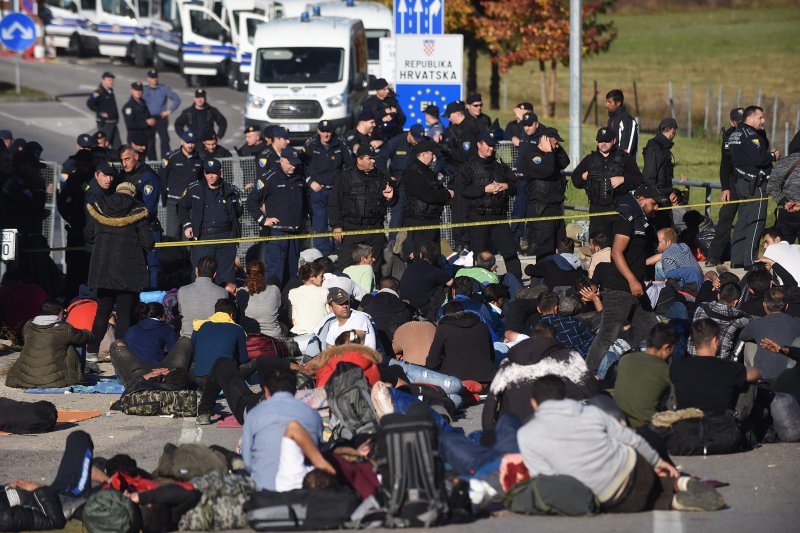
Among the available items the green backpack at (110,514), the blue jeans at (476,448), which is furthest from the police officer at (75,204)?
the green backpack at (110,514)

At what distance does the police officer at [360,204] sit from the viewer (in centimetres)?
1711

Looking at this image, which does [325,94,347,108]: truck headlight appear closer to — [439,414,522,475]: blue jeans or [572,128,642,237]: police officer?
[572,128,642,237]: police officer

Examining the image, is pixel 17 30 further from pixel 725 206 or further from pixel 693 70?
pixel 693 70

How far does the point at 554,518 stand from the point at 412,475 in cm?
104

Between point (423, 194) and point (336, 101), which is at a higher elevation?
point (336, 101)

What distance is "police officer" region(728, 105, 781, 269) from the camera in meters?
17.5

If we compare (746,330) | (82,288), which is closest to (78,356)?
(82,288)

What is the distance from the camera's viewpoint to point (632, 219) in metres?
A: 14.2

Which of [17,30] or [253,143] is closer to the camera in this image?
[253,143]

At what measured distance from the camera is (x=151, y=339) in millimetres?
14062

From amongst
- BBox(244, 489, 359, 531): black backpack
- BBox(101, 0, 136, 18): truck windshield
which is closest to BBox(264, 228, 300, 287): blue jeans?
BBox(244, 489, 359, 531): black backpack

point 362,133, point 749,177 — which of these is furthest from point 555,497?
point 362,133

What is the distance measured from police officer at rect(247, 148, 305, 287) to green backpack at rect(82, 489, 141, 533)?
8054 millimetres

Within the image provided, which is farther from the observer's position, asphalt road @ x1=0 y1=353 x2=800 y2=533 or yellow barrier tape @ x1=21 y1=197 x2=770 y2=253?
yellow barrier tape @ x1=21 y1=197 x2=770 y2=253
